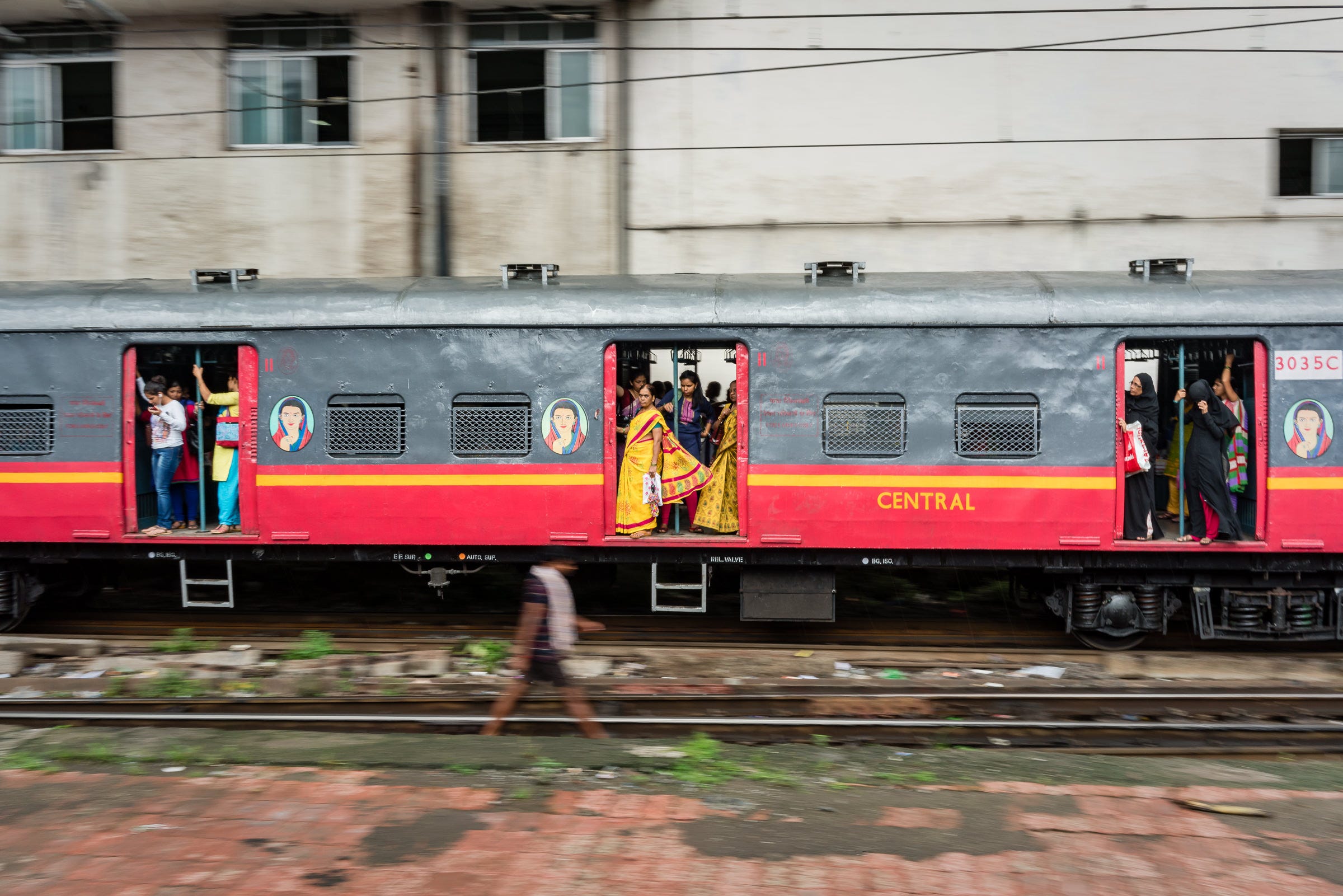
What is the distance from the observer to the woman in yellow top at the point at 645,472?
959 cm

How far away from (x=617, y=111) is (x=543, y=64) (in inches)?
54.1

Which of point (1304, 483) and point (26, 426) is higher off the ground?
point (26, 426)

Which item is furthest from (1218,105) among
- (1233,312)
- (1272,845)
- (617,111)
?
(1272,845)

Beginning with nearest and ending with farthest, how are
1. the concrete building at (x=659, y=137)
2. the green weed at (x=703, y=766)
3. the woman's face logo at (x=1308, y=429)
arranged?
the green weed at (x=703, y=766) → the woman's face logo at (x=1308, y=429) → the concrete building at (x=659, y=137)

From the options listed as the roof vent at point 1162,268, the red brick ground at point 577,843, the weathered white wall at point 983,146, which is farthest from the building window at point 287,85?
the red brick ground at point 577,843

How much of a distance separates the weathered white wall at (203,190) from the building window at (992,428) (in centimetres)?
904

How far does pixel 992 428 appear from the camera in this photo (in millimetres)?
9180

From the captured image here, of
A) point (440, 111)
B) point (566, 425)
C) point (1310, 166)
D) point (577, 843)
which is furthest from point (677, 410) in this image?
point (1310, 166)

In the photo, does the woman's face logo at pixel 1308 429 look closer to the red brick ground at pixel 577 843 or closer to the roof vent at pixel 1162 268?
the roof vent at pixel 1162 268

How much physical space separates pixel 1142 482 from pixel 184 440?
30.0 feet

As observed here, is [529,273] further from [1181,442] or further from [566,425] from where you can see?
[1181,442]

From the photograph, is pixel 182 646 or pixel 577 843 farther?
pixel 182 646

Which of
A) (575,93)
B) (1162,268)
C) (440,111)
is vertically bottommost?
(1162,268)

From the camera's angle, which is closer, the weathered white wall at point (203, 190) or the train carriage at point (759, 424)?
the train carriage at point (759, 424)
